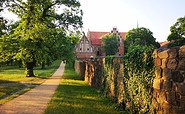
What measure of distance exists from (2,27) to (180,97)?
21537 millimetres

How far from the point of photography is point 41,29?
98.5ft

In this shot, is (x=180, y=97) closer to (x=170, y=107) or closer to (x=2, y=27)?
(x=170, y=107)

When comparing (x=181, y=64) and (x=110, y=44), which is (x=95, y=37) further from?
(x=181, y=64)

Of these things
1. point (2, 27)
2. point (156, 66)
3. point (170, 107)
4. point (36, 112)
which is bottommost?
point (36, 112)

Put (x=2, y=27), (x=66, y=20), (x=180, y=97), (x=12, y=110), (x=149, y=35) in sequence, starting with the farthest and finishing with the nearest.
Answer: (x=149, y=35) → (x=66, y=20) → (x=2, y=27) → (x=12, y=110) → (x=180, y=97)

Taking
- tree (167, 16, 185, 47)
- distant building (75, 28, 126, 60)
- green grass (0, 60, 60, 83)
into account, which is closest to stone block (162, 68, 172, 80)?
green grass (0, 60, 60, 83)

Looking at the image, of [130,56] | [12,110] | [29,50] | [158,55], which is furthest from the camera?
[29,50]

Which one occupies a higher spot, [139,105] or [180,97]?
[180,97]

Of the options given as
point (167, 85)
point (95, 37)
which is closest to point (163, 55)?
point (167, 85)

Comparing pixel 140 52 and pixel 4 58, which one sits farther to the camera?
pixel 4 58

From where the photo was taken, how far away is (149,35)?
7594 centimetres

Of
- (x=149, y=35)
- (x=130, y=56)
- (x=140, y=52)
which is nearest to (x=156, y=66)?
(x=140, y=52)

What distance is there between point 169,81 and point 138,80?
238cm

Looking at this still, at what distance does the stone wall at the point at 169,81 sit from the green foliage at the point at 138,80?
47 centimetres
